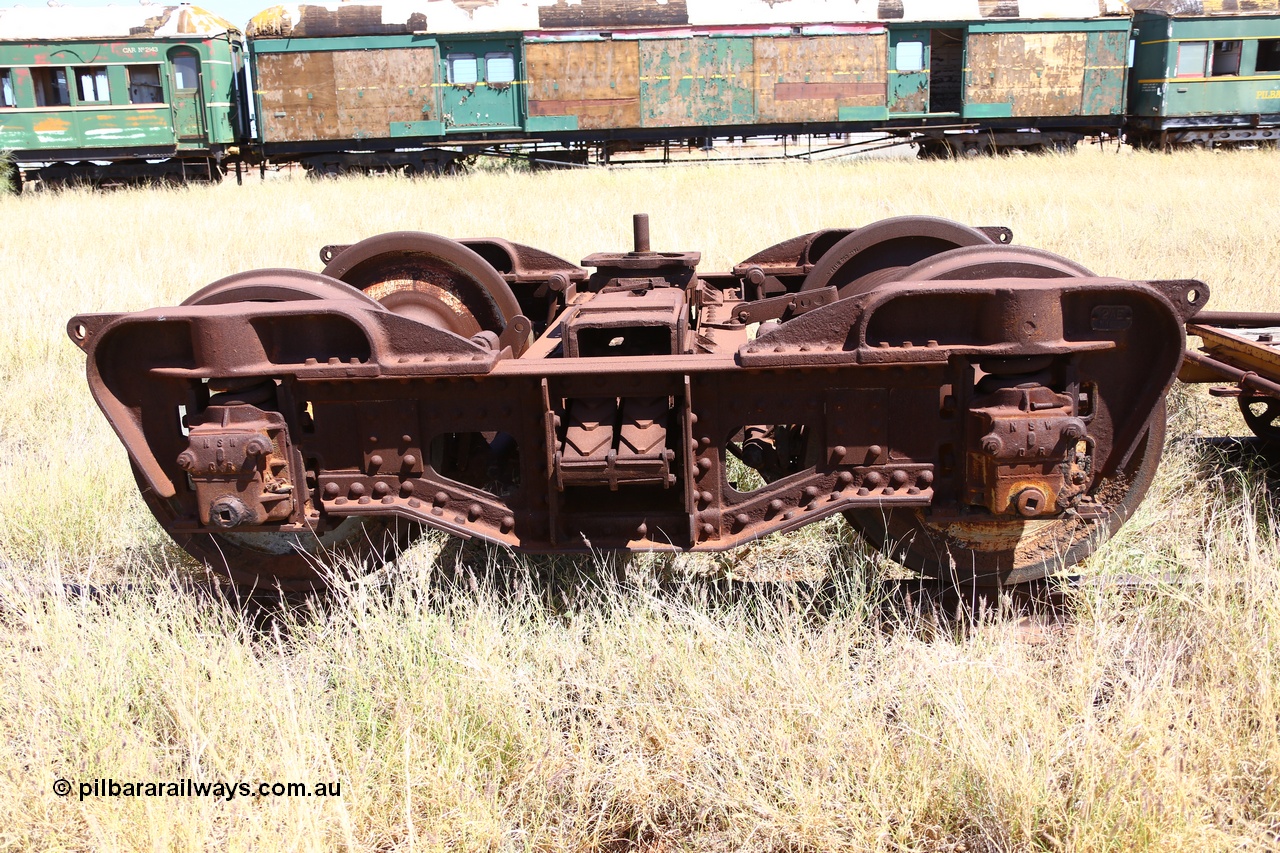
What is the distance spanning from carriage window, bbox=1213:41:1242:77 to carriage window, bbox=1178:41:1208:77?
52 centimetres

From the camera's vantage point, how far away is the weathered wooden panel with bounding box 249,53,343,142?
21.8 m

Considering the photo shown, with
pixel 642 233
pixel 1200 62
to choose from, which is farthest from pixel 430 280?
pixel 1200 62

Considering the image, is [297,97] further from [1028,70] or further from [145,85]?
[1028,70]

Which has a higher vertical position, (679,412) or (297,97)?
(297,97)

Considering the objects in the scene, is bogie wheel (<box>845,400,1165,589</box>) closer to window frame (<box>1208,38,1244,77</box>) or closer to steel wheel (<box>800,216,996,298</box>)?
steel wheel (<box>800,216,996,298</box>)

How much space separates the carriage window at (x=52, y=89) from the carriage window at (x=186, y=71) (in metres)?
2.54

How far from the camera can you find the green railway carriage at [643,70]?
21.8 m

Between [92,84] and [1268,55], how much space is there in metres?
28.1

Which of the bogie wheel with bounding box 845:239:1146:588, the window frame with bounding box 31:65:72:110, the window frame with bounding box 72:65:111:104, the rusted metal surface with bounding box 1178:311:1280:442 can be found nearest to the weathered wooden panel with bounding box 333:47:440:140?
the window frame with bounding box 72:65:111:104

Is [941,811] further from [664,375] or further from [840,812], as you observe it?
[664,375]

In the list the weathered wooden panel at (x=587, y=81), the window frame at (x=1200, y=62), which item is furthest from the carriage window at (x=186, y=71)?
the window frame at (x=1200, y=62)

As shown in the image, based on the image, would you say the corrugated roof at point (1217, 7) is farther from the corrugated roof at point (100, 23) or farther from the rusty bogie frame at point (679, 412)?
the rusty bogie frame at point (679, 412)

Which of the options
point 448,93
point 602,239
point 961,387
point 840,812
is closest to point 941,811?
point 840,812

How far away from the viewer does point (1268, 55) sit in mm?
24109
